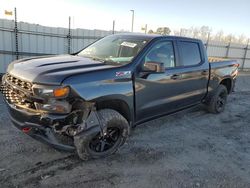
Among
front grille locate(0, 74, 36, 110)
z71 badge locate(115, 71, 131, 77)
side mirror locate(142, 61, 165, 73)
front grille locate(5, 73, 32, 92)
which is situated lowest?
front grille locate(0, 74, 36, 110)

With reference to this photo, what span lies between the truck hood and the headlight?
0.07 metres

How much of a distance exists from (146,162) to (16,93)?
6.73 feet

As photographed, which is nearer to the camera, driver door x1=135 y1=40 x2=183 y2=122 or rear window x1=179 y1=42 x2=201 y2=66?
driver door x1=135 y1=40 x2=183 y2=122

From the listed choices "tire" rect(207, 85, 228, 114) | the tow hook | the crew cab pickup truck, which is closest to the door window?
the crew cab pickup truck

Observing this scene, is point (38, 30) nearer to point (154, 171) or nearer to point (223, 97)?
point (223, 97)

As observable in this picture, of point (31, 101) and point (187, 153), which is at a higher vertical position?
point (31, 101)

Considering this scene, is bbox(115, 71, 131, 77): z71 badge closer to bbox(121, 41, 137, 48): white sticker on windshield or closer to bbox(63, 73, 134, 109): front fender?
bbox(63, 73, 134, 109): front fender

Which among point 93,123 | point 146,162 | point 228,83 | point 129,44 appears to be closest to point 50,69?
point 93,123

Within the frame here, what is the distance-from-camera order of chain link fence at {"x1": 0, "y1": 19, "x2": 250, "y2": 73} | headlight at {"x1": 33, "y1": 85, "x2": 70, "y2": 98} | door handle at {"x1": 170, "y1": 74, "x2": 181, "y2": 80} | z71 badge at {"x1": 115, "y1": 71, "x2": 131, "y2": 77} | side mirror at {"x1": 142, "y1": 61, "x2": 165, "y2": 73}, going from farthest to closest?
1. chain link fence at {"x1": 0, "y1": 19, "x2": 250, "y2": 73}
2. door handle at {"x1": 170, "y1": 74, "x2": 181, "y2": 80}
3. side mirror at {"x1": 142, "y1": 61, "x2": 165, "y2": 73}
4. z71 badge at {"x1": 115, "y1": 71, "x2": 131, "y2": 77}
5. headlight at {"x1": 33, "y1": 85, "x2": 70, "y2": 98}

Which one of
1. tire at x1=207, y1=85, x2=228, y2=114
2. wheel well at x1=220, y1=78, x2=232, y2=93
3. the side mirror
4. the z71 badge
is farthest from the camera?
wheel well at x1=220, y1=78, x2=232, y2=93

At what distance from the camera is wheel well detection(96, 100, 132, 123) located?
335 cm

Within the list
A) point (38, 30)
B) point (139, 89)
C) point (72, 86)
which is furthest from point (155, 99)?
point (38, 30)

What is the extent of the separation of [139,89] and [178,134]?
1.52 metres

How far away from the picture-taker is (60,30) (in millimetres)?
9273
